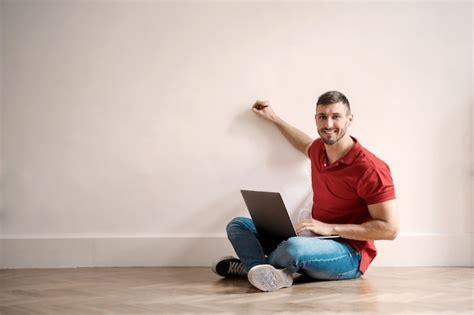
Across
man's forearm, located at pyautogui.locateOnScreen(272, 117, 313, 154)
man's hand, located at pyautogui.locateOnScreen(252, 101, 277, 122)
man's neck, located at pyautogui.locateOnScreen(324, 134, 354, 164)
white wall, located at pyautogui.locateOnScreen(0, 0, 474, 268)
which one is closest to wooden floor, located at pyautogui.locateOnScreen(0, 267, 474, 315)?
white wall, located at pyautogui.locateOnScreen(0, 0, 474, 268)

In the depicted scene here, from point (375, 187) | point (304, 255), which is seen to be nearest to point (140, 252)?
point (304, 255)

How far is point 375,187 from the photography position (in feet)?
10.6

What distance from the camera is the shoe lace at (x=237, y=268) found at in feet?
11.4

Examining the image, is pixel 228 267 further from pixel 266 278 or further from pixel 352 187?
pixel 352 187

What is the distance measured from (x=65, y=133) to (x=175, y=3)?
103 centimetres

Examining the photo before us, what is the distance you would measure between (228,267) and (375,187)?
88 centimetres

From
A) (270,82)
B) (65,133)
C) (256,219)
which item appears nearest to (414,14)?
(270,82)

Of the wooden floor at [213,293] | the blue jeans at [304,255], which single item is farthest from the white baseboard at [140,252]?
the blue jeans at [304,255]

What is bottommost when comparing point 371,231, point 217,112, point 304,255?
point 304,255

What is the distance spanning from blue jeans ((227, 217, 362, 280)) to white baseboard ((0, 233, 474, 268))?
22.1 inches

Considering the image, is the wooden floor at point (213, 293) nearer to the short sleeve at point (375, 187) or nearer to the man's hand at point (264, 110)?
the short sleeve at point (375, 187)

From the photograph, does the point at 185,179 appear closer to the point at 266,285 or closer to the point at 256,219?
the point at 256,219

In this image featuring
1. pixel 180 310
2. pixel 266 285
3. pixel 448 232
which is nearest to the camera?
pixel 180 310

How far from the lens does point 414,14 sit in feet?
13.1
